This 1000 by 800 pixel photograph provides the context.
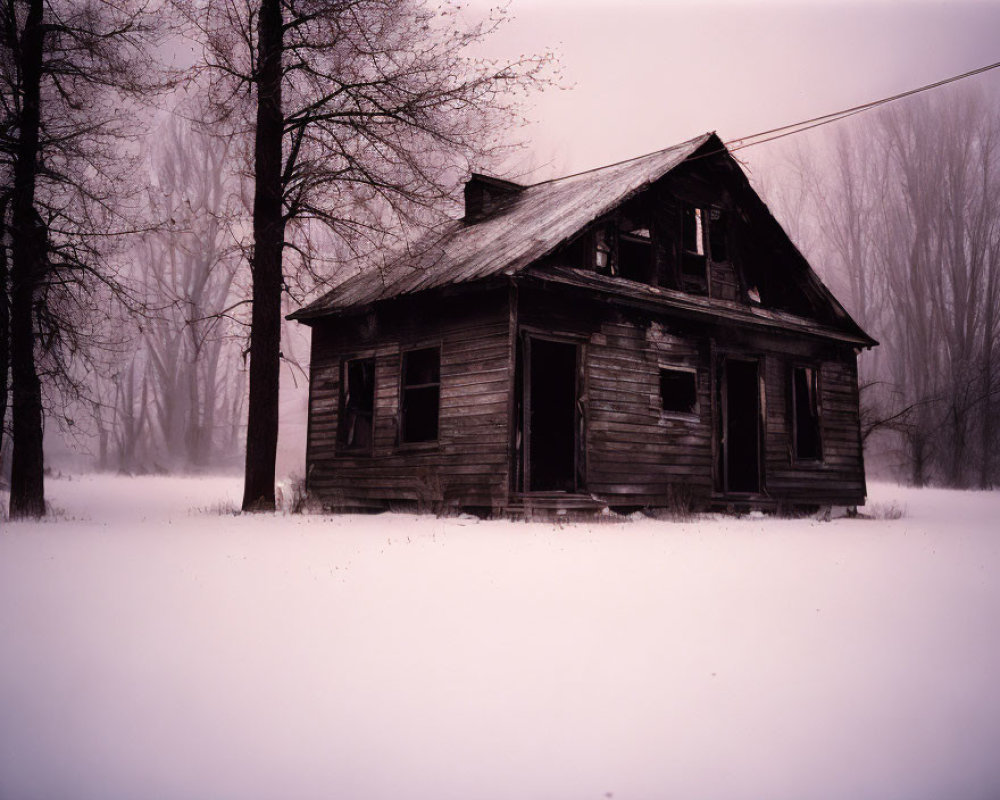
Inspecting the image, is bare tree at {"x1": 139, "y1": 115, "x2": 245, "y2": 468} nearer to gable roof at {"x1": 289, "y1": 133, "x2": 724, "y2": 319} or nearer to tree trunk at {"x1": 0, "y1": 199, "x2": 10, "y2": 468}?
gable roof at {"x1": 289, "y1": 133, "x2": 724, "y2": 319}

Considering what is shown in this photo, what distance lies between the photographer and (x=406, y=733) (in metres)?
3.12

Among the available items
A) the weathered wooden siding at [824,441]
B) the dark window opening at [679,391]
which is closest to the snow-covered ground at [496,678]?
the dark window opening at [679,391]

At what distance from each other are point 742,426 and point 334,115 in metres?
10.4

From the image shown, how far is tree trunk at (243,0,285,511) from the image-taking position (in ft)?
47.5

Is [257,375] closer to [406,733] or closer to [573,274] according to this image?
[573,274]

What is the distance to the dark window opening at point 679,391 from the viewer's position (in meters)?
A: 15.6

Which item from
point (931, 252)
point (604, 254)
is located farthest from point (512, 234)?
point (931, 252)

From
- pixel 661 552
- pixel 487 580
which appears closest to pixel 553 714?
pixel 487 580

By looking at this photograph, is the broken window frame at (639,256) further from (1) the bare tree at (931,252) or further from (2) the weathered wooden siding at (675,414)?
(1) the bare tree at (931,252)

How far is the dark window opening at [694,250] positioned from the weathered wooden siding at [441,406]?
444 centimetres

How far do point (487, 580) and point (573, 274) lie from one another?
8.11m

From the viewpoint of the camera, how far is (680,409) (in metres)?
15.9

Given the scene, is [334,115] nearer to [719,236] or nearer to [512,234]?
[512,234]

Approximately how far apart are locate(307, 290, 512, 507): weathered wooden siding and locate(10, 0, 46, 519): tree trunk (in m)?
5.32
